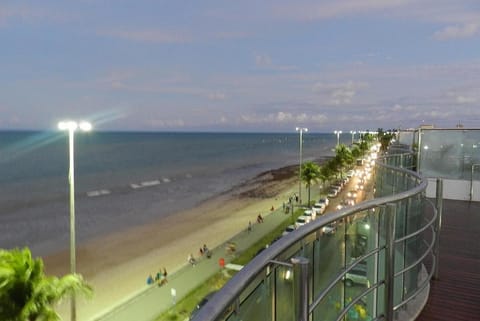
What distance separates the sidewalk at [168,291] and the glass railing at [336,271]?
11724mm

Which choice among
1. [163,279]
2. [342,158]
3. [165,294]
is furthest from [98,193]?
[342,158]

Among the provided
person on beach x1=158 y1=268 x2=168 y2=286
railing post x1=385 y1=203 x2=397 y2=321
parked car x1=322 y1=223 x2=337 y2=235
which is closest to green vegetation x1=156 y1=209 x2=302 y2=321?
person on beach x1=158 y1=268 x2=168 y2=286

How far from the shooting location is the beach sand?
16.8m

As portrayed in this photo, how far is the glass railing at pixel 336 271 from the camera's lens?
46.4 inches

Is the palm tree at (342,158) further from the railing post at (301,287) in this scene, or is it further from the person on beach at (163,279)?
the railing post at (301,287)

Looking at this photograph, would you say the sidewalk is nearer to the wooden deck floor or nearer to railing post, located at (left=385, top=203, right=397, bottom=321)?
the wooden deck floor

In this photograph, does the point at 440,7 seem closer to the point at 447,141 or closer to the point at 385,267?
the point at 447,141

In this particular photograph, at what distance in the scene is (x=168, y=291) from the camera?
50.4 ft

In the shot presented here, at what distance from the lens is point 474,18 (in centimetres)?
1119

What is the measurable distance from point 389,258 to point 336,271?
2.20 feet

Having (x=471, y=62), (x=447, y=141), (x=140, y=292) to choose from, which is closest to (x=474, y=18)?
(x=447, y=141)

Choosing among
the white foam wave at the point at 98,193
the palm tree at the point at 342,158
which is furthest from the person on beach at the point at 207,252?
the palm tree at the point at 342,158

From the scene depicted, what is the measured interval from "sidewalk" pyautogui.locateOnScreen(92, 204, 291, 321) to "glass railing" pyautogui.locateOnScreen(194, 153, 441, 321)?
1172 cm

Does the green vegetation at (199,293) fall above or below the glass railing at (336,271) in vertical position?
below
